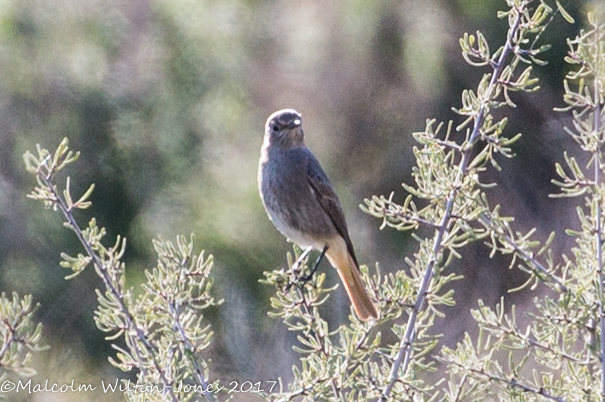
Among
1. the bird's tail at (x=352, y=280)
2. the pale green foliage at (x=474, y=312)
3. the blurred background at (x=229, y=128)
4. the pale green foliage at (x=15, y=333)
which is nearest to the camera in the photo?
the pale green foliage at (x=15, y=333)

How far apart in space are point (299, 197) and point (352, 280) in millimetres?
423

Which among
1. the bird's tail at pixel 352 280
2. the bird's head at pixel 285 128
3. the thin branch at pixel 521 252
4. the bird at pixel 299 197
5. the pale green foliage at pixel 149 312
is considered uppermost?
the thin branch at pixel 521 252

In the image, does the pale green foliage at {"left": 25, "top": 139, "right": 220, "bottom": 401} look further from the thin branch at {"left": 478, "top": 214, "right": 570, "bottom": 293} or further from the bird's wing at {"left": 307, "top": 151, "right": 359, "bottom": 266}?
the bird's wing at {"left": 307, "top": 151, "right": 359, "bottom": 266}

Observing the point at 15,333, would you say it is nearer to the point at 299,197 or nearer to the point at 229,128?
the point at 299,197

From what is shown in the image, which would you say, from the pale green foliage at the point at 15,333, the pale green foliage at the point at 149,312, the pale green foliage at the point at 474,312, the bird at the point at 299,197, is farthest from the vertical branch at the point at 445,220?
the bird at the point at 299,197

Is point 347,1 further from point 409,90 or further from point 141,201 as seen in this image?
point 141,201

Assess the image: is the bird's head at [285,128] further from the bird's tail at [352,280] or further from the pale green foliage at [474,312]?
the pale green foliage at [474,312]

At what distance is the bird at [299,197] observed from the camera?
3479 millimetres

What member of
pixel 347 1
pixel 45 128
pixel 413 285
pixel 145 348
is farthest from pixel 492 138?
pixel 45 128

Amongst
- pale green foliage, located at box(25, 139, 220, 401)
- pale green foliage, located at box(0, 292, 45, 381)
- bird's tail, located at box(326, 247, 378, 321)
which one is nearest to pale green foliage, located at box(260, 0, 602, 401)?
pale green foliage, located at box(25, 139, 220, 401)

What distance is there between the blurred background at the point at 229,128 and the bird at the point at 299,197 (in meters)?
0.47

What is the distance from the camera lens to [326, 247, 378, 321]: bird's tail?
10.3 ft

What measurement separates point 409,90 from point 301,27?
71 centimetres

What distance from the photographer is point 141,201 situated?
4.32m
